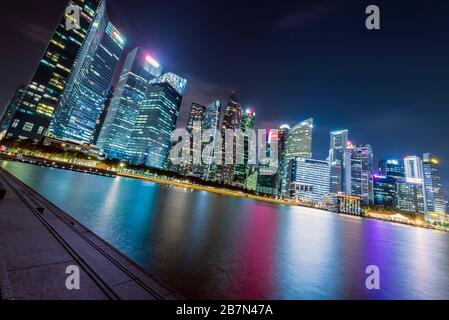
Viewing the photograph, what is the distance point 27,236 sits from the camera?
6.70m

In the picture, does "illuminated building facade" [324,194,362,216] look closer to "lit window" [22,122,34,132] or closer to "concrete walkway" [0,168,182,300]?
"concrete walkway" [0,168,182,300]

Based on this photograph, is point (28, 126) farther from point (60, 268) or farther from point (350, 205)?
point (350, 205)

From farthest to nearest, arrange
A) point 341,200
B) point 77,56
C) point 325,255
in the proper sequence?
point 341,200 < point 77,56 < point 325,255

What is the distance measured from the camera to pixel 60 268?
16.6 ft

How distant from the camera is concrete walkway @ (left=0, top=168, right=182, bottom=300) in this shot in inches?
162

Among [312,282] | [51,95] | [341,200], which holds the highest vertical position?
[51,95]

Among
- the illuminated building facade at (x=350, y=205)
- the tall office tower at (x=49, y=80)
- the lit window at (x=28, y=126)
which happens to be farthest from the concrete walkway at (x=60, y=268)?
the illuminated building facade at (x=350, y=205)

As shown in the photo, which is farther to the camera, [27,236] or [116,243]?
[116,243]

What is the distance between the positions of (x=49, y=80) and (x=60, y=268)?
224 meters

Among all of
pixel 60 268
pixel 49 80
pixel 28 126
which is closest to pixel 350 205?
pixel 60 268

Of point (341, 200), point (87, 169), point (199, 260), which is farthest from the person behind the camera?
point (341, 200)
